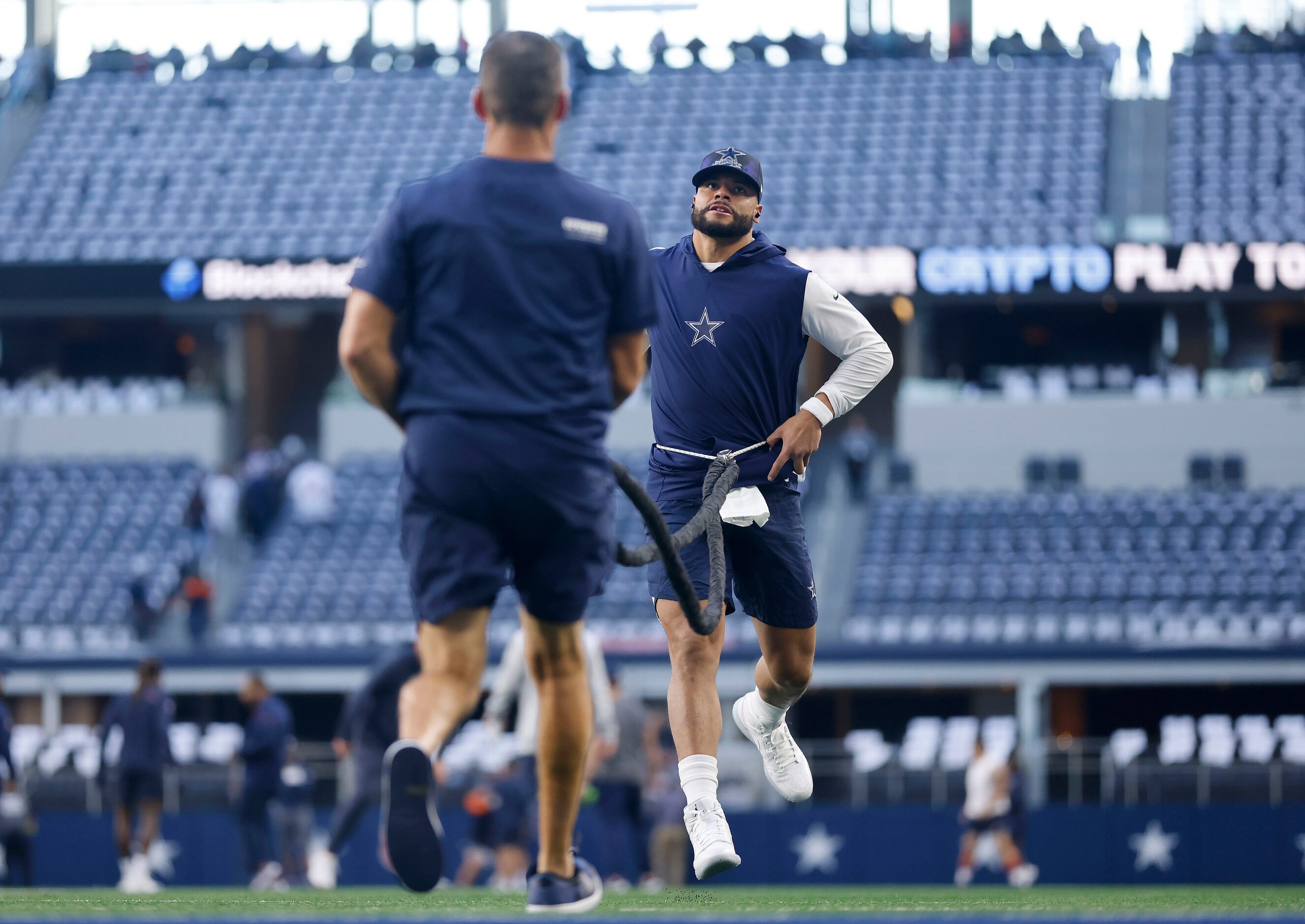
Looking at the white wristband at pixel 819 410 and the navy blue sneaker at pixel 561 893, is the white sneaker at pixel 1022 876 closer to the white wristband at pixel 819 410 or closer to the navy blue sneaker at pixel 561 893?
the white wristband at pixel 819 410

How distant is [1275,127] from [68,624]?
1842 centimetres

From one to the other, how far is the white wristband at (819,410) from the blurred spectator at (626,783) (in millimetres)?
6742

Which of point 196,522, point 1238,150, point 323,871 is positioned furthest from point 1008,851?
point 1238,150

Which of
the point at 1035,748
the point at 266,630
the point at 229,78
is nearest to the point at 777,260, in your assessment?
the point at 1035,748

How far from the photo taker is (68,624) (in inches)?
867

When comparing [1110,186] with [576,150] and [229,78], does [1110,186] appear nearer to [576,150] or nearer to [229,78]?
[576,150]

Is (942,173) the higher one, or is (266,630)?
(942,173)

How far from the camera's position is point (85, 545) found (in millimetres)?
23812

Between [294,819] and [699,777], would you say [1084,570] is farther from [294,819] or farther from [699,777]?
[699,777]

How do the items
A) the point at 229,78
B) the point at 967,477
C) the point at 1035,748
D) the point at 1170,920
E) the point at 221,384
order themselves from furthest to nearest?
1. the point at 229,78
2. the point at 221,384
3. the point at 967,477
4. the point at 1035,748
5. the point at 1170,920

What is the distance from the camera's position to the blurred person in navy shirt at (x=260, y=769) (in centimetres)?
1491

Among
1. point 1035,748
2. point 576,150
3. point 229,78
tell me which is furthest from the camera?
point 229,78

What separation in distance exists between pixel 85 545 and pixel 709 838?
62.8 ft

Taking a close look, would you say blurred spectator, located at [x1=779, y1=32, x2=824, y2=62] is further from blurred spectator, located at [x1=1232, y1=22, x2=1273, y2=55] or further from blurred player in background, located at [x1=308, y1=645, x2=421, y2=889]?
blurred player in background, located at [x1=308, y1=645, x2=421, y2=889]
